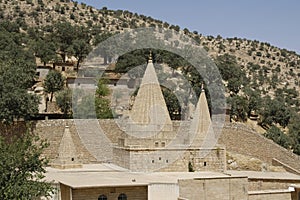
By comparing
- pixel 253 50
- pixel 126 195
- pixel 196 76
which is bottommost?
pixel 126 195

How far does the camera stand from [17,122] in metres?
28.6

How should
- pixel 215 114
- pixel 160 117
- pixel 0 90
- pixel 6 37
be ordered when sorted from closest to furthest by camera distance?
pixel 160 117 < pixel 0 90 < pixel 215 114 < pixel 6 37

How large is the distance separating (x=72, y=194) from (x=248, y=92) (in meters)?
34.8

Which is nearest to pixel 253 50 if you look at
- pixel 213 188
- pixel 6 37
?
pixel 6 37

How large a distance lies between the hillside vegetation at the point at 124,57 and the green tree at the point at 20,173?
10.4 m

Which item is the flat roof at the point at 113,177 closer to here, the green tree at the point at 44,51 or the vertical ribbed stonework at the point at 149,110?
the vertical ribbed stonework at the point at 149,110

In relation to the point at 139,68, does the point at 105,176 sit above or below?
below

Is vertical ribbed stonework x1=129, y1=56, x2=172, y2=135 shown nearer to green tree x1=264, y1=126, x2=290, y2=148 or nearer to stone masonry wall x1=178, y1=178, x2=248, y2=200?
stone masonry wall x1=178, y1=178, x2=248, y2=200

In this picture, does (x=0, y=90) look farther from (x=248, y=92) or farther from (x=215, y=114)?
(x=248, y=92)

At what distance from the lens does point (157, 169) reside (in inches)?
874

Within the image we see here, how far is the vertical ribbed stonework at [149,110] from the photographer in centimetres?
2227

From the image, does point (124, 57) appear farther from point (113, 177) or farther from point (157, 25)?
point (157, 25)

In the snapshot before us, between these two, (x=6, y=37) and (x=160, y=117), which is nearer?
(x=160, y=117)

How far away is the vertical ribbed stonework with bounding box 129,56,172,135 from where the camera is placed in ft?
73.0
